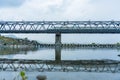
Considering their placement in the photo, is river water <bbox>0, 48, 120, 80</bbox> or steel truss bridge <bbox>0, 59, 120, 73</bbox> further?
steel truss bridge <bbox>0, 59, 120, 73</bbox>

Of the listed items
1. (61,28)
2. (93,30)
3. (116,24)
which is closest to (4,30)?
(61,28)

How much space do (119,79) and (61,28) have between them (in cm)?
12373

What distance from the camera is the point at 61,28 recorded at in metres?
160

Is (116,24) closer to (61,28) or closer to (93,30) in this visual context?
(93,30)

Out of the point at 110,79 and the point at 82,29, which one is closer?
the point at 110,79

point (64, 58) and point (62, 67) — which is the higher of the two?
point (62, 67)

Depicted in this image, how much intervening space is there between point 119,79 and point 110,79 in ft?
3.03

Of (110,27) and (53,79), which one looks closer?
(53,79)

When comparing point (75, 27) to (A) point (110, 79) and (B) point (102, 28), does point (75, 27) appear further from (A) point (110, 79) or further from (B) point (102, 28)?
(A) point (110, 79)

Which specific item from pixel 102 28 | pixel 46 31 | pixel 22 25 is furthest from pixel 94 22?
pixel 22 25

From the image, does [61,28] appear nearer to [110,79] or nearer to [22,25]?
[22,25]

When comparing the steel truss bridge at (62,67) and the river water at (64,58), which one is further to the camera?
the steel truss bridge at (62,67)

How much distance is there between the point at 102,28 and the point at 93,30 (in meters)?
4.04

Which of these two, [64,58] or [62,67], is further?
[64,58]
